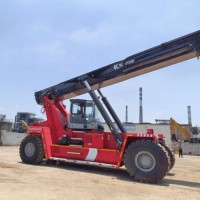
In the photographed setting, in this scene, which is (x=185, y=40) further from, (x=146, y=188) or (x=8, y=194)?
(x=8, y=194)

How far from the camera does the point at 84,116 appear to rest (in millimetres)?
13992

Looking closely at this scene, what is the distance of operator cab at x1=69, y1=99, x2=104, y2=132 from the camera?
45.5 ft

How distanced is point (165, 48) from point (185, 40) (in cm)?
81

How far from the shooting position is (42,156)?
13.7m

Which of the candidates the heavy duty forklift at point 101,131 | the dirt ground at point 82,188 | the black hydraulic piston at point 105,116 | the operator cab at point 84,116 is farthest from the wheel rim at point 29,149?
the black hydraulic piston at point 105,116

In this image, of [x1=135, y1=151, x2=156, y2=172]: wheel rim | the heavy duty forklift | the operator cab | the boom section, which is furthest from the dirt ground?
the boom section

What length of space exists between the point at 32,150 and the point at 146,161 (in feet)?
19.2

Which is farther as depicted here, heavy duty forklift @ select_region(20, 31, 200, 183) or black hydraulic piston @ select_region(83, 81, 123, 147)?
black hydraulic piston @ select_region(83, 81, 123, 147)

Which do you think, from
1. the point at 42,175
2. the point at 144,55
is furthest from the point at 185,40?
the point at 42,175

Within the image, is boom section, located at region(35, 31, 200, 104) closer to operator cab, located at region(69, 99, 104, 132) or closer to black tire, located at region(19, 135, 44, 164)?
operator cab, located at region(69, 99, 104, 132)

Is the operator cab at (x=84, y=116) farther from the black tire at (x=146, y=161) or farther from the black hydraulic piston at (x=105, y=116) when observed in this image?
the black tire at (x=146, y=161)

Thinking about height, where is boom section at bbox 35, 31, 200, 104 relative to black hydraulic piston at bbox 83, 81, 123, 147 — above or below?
above

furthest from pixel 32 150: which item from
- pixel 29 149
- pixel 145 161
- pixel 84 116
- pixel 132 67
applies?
pixel 132 67

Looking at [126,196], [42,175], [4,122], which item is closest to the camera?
[126,196]
